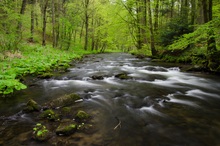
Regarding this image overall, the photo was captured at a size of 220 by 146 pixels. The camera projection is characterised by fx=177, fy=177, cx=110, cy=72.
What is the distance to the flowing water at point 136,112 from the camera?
3145 millimetres

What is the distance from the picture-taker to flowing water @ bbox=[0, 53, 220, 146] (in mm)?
3145

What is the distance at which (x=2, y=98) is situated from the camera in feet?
16.2

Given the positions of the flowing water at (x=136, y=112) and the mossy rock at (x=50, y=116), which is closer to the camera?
the flowing water at (x=136, y=112)

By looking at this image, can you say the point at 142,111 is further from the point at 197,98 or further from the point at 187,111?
the point at 197,98

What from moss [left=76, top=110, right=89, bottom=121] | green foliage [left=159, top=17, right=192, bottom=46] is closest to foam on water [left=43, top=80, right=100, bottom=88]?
moss [left=76, top=110, right=89, bottom=121]

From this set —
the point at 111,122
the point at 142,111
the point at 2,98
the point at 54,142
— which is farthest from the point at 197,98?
the point at 2,98

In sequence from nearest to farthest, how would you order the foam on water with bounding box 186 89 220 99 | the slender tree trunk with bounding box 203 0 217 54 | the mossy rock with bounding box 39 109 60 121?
the mossy rock with bounding box 39 109 60 121 < the foam on water with bounding box 186 89 220 99 < the slender tree trunk with bounding box 203 0 217 54

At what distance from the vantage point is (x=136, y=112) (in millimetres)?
4285

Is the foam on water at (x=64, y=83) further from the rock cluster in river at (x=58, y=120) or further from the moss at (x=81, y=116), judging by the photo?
the moss at (x=81, y=116)

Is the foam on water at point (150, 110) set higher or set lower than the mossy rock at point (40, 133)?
higher

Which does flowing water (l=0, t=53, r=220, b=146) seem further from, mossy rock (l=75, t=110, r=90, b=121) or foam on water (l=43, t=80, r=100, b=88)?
mossy rock (l=75, t=110, r=90, b=121)

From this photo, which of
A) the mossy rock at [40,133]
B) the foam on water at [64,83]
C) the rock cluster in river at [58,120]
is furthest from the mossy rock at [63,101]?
the foam on water at [64,83]

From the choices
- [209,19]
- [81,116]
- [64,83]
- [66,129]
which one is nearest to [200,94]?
[81,116]

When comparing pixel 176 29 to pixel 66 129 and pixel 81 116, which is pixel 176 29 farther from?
pixel 66 129
